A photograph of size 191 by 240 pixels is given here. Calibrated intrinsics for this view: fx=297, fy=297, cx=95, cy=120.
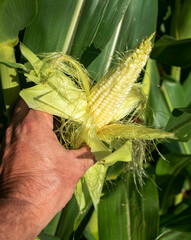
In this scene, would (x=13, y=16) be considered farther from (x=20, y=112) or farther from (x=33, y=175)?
(x=33, y=175)

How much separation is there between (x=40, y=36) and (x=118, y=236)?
2.80ft

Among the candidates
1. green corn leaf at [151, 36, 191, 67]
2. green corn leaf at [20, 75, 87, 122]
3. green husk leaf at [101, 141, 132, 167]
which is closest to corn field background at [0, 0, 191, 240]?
green corn leaf at [151, 36, 191, 67]

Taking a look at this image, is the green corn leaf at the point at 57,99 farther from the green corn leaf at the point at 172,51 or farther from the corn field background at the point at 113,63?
the green corn leaf at the point at 172,51

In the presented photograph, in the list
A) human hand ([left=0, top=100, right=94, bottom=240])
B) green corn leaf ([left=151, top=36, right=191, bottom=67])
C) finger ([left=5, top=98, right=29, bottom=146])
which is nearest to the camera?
human hand ([left=0, top=100, right=94, bottom=240])

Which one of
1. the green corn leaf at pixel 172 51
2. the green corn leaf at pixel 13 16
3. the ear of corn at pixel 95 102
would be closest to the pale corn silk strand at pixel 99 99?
the ear of corn at pixel 95 102

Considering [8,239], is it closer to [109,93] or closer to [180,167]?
[109,93]

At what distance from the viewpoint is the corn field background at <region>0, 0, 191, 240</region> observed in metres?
0.93

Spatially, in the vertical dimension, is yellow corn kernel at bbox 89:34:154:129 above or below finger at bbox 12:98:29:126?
above

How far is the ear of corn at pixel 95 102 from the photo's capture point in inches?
33.3

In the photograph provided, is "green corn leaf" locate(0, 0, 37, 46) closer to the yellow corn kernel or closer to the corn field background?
the corn field background

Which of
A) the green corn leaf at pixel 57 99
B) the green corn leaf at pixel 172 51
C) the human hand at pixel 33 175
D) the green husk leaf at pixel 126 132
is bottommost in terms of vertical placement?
the human hand at pixel 33 175

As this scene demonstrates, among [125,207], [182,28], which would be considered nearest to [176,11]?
[182,28]

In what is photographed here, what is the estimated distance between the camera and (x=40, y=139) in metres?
0.82

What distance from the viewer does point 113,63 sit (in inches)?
48.7
